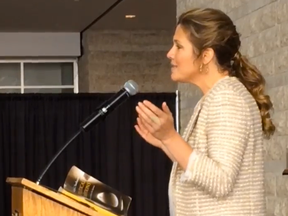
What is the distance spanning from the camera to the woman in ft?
4.81

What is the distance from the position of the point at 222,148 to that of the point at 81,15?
256 inches

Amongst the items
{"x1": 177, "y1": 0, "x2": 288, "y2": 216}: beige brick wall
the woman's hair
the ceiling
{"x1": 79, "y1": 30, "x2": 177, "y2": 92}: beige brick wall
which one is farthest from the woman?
{"x1": 79, "y1": 30, "x2": 177, "y2": 92}: beige brick wall

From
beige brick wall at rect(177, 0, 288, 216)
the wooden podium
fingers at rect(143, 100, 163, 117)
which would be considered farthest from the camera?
beige brick wall at rect(177, 0, 288, 216)

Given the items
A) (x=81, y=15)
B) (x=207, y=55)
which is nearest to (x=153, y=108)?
(x=207, y=55)

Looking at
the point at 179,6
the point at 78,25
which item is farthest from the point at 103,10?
the point at 179,6

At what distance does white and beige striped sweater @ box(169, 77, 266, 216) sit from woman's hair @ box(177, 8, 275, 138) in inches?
2.8

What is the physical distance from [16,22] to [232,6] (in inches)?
209

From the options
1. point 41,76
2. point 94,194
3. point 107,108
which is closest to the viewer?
point 94,194

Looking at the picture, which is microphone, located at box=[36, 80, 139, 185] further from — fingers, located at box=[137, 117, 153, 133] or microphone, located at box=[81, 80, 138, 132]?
fingers, located at box=[137, 117, 153, 133]

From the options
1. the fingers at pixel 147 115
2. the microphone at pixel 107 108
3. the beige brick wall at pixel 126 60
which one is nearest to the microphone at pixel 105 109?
the microphone at pixel 107 108

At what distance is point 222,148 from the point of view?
1475 mm

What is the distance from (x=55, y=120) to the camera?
6102mm

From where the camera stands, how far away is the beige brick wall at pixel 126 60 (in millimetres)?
8602

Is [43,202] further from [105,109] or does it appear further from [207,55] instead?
[207,55]
